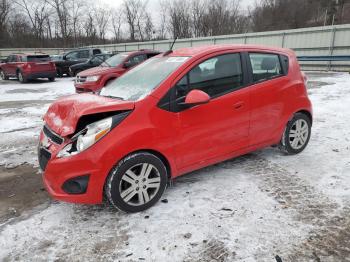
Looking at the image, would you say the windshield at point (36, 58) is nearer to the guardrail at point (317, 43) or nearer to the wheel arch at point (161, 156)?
the guardrail at point (317, 43)

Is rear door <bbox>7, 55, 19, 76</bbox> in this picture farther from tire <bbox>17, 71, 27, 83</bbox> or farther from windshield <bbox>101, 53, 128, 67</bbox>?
windshield <bbox>101, 53, 128, 67</bbox>

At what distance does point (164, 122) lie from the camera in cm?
333

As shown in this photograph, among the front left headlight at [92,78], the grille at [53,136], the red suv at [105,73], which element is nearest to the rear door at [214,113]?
the grille at [53,136]

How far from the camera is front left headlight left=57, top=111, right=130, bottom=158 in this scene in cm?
302

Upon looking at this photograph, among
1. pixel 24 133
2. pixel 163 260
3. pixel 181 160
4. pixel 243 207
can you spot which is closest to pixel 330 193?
pixel 243 207

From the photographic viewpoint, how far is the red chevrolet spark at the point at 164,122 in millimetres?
3068

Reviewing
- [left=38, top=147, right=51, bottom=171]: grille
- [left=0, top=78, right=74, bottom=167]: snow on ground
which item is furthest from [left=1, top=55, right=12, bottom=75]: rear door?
[left=38, top=147, right=51, bottom=171]: grille

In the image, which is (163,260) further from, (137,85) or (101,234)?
(137,85)

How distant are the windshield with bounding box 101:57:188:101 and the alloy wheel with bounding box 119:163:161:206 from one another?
2.53 ft

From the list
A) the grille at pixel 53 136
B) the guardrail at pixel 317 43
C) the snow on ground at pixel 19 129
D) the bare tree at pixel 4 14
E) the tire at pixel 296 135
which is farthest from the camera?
the bare tree at pixel 4 14

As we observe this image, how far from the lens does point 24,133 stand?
6.63 meters

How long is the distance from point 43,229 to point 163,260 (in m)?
1.30

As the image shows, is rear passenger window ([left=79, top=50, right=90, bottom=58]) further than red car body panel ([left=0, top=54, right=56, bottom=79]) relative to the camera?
Yes

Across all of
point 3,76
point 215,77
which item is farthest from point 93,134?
point 3,76
